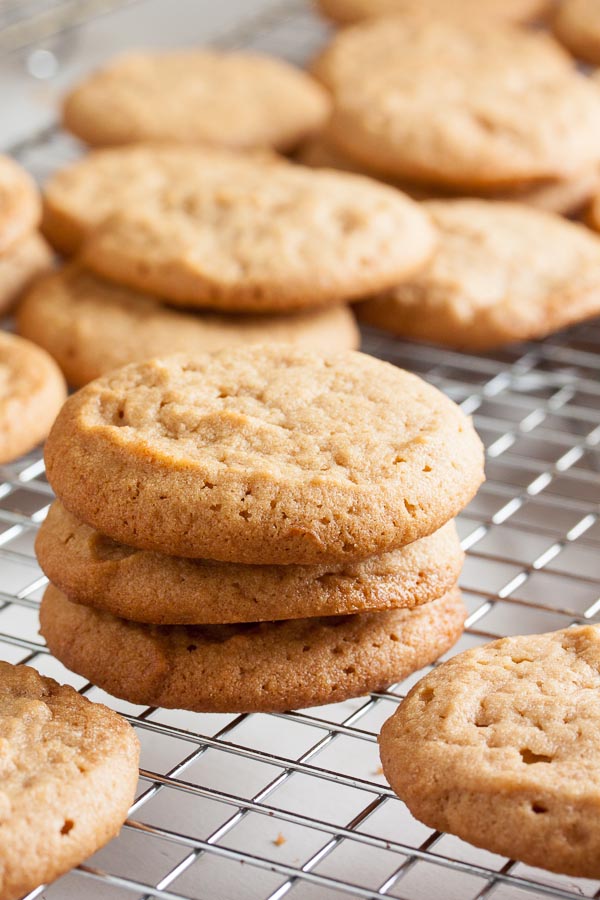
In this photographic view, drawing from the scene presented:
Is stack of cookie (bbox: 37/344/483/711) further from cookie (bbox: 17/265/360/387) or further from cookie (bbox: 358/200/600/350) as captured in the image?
cookie (bbox: 358/200/600/350)

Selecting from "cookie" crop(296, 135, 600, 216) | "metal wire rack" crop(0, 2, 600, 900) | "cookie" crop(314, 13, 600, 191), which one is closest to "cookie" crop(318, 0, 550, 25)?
"cookie" crop(314, 13, 600, 191)

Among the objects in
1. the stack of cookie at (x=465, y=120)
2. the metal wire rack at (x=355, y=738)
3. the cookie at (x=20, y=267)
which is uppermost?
the cookie at (x=20, y=267)

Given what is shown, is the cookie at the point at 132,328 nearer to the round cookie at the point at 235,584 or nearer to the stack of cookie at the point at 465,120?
the stack of cookie at the point at 465,120

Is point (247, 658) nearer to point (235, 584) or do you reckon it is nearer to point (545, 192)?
point (235, 584)

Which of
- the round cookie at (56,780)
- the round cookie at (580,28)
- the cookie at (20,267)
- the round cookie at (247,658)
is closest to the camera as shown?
the round cookie at (56,780)

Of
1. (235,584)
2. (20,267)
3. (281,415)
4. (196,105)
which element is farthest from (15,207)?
(235,584)

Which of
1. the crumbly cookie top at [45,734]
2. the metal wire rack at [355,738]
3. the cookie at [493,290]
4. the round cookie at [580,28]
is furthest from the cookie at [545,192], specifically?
the crumbly cookie top at [45,734]

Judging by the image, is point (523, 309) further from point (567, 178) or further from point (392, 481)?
point (392, 481)
